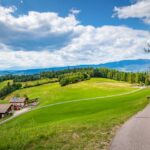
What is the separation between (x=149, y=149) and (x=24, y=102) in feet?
401

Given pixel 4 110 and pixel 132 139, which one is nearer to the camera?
pixel 132 139

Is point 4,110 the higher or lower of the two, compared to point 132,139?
lower

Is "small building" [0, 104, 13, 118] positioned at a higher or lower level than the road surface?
lower

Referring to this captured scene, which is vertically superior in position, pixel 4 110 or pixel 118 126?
pixel 118 126

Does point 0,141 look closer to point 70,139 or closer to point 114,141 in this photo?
point 70,139

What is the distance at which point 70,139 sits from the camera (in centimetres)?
1549

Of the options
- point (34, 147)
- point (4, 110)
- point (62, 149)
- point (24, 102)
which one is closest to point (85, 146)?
point (62, 149)

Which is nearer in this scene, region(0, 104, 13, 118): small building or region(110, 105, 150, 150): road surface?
region(110, 105, 150, 150): road surface

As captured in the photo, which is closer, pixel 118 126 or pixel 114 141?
pixel 114 141

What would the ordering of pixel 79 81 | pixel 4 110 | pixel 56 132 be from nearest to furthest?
pixel 56 132
pixel 4 110
pixel 79 81

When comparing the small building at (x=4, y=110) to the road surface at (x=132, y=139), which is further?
the small building at (x=4, y=110)

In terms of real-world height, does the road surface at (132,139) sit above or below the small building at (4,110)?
above

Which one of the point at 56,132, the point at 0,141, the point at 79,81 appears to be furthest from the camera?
the point at 79,81

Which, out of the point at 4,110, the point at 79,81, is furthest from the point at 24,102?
the point at 79,81
